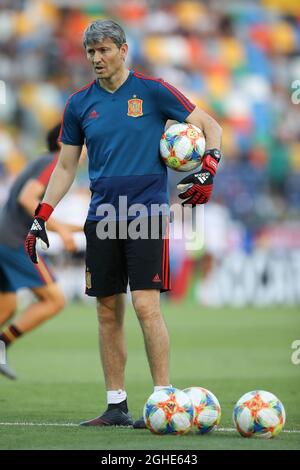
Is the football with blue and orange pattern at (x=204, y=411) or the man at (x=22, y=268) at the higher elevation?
the man at (x=22, y=268)

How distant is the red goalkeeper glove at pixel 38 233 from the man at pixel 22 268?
290cm

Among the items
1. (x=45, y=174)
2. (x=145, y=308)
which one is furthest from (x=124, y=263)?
(x=45, y=174)

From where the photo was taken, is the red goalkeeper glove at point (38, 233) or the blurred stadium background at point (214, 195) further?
the blurred stadium background at point (214, 195)

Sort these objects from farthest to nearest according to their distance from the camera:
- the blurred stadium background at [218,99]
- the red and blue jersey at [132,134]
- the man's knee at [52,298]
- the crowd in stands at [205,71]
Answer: the crowd in stands at [205,71] < the blurred stadium background at [218,99] < the man's knee at [52,298] < the red and blue jersey at [132,134]

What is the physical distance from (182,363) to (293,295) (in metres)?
10.7

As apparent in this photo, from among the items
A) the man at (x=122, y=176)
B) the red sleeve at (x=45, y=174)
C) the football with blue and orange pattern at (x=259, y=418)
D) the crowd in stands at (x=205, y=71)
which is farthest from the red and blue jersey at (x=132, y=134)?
the crowd in stands at (x=205, y=71)

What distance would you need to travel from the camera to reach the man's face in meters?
7.46

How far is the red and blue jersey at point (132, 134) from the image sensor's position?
7.58 m

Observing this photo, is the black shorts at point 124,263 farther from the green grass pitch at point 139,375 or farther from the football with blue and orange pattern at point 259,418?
the football with blue and orange pattern at point 259,418

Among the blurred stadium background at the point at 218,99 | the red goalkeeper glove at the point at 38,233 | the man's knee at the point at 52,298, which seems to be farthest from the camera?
the blurred stadium background at the point at 218,99

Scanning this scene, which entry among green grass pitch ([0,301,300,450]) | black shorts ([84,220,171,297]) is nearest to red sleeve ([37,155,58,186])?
green grass pitch ([0,301,300,450])

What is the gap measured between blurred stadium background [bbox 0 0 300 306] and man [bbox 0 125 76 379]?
11.2m

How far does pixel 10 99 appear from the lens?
1022 inches

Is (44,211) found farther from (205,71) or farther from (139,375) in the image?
(205,71)
